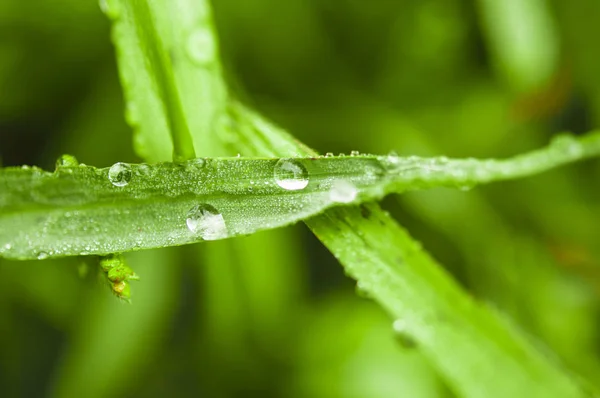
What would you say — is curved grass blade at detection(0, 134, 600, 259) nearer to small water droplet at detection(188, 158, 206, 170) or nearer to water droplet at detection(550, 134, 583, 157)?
small water droplet at detection(188, 158, 206, 170)

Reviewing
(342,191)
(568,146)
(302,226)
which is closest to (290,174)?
(342,191)

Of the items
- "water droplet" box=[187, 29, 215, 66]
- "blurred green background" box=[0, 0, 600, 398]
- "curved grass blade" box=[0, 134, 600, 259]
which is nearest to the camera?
"curved grass blade" box=[0, 134, 600, 259]

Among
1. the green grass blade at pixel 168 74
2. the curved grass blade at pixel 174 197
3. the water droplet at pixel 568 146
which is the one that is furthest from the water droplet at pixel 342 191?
the water droplet at pixel 568 146

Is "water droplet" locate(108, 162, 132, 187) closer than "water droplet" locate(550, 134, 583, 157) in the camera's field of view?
Yes

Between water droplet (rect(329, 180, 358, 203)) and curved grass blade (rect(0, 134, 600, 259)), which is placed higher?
curved grass blade (rect(0, 134, 600, 259))

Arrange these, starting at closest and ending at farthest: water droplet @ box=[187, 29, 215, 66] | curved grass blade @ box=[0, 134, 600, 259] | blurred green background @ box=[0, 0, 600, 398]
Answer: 1. curved grass blade @ box=[0, 134, 600, 259]
2. water droplet @ box=[187, 29, 215, 66]
3. blurred green background @ box=[0, 0, 600, 398]

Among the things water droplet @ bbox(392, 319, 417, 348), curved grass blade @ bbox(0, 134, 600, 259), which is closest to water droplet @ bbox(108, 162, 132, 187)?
curved grass blade @ bbox(0, 134, 600, 259)

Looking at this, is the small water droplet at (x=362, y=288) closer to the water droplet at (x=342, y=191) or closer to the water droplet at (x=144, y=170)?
the water droplet at (x=342, y=191)

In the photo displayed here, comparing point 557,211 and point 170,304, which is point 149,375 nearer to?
point 170,304

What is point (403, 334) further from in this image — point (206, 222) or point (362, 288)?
point (206, 222)
